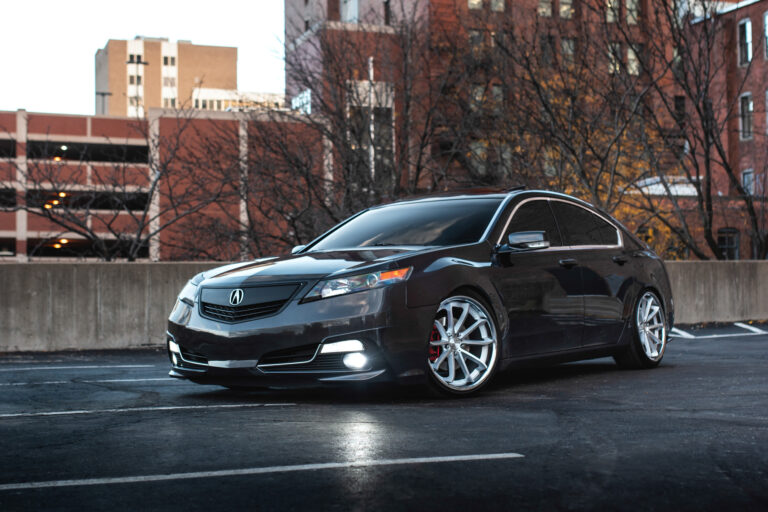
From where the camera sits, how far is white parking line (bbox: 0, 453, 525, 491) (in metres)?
4.45

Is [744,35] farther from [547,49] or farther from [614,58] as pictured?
[614,58]

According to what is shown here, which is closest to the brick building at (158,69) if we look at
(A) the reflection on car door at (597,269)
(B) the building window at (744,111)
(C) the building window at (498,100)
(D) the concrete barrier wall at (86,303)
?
(B) the building window at (744,111)

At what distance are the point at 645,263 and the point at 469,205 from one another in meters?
2.22

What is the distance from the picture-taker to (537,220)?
346 inches

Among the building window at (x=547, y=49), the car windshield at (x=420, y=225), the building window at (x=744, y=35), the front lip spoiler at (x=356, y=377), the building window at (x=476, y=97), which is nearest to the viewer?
the front lip spoiler at (x=356, y=377)

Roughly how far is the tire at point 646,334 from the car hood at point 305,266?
2.78 m

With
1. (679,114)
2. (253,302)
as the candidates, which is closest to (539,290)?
(253,302)

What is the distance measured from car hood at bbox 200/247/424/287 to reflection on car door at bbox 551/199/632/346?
6.08 ft

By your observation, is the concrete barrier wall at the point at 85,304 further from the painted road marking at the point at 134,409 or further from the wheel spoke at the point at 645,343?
the painted road marking at the point at 134,409

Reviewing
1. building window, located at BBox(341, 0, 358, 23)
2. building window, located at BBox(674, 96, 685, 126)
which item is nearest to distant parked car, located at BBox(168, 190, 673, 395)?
building window, located at BBox(674, 96, 685, 126)

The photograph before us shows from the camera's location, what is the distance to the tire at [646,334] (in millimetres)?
9578

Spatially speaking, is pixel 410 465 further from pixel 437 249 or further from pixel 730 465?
pixel 437 249

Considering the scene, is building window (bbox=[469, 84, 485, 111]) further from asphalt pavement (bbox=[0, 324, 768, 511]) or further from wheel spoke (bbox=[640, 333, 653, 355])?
asphalt pavement (bbox=[0, 324, 768, 511])

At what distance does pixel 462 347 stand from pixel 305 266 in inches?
48.2
